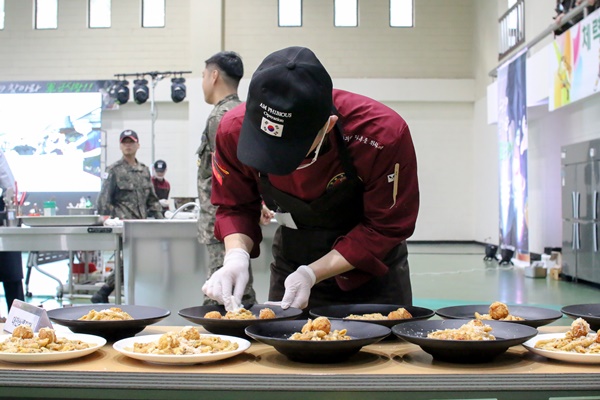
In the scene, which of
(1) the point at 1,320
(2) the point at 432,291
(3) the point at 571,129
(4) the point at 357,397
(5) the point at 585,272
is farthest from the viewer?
(3) the point at 571,129

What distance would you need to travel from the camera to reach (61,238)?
4.38 m

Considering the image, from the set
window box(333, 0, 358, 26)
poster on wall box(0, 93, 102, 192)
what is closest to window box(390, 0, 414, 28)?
window box(333, 0, 358, 26)

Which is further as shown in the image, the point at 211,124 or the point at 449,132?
the point at 449,132

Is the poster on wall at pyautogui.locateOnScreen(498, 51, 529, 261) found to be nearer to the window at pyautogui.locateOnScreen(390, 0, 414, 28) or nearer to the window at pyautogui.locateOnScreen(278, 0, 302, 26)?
the window at pyautogui.locateOnScreen(390, 0, 414, 28)

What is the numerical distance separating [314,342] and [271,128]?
0.52 m

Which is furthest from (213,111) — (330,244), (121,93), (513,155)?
(121,93)

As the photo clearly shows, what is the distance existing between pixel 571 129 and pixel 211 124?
682cm

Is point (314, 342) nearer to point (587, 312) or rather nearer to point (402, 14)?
point (587, 312)

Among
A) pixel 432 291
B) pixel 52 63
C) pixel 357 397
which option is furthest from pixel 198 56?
pixel 357 397

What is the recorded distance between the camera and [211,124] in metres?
3.57

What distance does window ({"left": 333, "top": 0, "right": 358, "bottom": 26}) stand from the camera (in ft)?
45.4

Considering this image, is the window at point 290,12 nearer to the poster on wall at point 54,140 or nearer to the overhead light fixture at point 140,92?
the overhead light fixture at point 140,92

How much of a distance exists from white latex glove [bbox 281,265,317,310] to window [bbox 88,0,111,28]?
13178 millimetres

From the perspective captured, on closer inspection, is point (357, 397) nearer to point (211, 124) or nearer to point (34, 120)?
point (211, 124)
